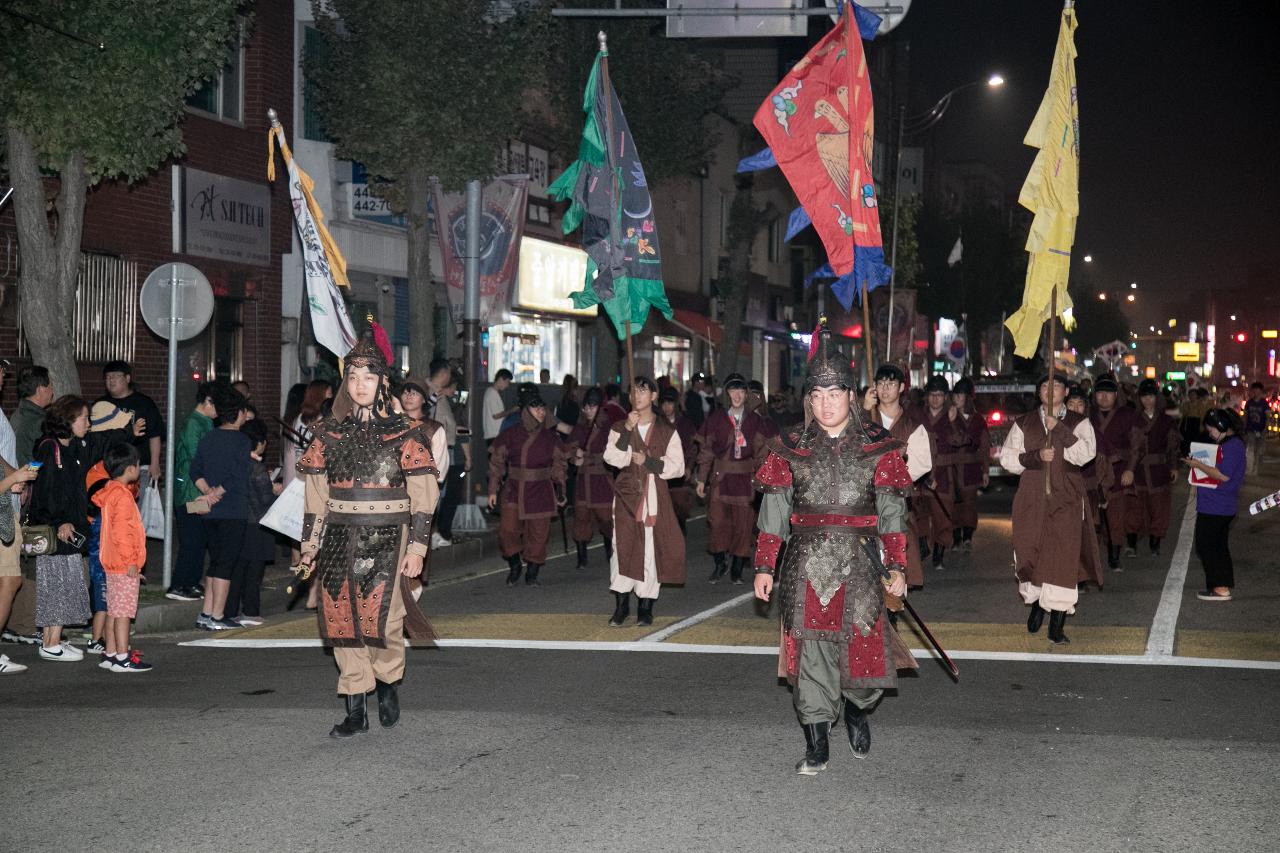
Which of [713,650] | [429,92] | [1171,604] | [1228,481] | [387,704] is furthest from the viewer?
[429,92]

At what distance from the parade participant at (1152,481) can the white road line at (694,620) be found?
529cm

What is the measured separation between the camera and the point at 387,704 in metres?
7.48

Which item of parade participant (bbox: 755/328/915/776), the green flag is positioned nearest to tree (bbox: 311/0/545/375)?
the green flag

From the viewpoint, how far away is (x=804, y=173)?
43.5 ft

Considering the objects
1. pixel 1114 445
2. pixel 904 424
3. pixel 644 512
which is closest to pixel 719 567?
pixel 904 424

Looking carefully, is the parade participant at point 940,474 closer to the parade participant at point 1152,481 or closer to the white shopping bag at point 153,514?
the parade participant at point 1152,481

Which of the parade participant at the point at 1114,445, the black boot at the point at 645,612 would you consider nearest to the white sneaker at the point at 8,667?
the black boot at the point at 645,612

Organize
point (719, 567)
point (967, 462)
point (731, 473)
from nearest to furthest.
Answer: point (719, 567) → point (731, 473) → point (967, 462)

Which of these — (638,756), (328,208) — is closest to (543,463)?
(638,756)

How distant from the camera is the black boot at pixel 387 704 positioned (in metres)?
7.46

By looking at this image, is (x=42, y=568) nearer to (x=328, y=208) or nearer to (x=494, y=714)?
(x=494, y=714)

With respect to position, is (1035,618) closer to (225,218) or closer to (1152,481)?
(1152,481)

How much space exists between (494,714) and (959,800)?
265 centimetres

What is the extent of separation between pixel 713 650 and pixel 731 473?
16.2 ft
